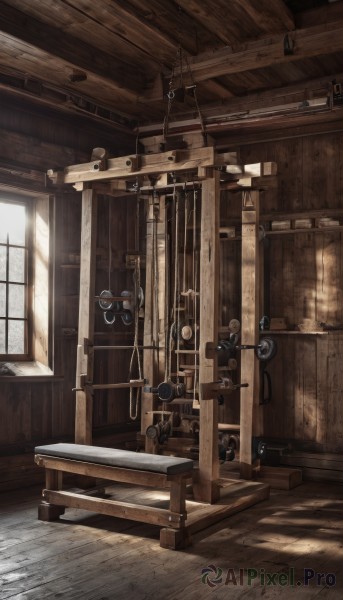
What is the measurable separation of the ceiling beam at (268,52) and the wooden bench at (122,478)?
347cm

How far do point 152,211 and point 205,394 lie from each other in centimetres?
242

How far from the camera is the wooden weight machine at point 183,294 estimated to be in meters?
5.29

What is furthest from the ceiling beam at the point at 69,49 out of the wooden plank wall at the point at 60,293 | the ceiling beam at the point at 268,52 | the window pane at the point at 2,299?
the window pane at the point at 2,299

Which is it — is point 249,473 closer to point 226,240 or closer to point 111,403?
point 111,403

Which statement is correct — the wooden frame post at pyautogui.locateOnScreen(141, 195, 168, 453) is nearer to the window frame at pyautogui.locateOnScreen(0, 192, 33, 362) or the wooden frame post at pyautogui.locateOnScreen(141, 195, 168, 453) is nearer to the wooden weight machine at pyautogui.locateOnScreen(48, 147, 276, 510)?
the wooden weight machine at pyautogui.locateOnScreen(48, 147, 276, 510)

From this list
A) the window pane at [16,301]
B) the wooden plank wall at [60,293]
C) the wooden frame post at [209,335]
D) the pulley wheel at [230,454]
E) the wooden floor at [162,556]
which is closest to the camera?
the wooden floor at [162,556]

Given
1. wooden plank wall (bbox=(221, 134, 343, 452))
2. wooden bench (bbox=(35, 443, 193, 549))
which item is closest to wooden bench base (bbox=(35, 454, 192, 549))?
wooden bench (bbox=(35, 443, 193, 549))

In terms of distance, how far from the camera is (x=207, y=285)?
5.31 m

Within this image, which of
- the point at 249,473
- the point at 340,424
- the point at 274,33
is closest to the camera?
the point at 274,33

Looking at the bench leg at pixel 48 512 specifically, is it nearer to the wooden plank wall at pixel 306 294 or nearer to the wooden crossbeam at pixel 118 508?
the wooden crossbeam at pixel 118 508

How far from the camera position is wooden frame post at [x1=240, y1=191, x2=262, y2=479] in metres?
6.30

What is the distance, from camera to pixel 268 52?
5.81 m

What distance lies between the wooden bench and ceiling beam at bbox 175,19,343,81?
347cm

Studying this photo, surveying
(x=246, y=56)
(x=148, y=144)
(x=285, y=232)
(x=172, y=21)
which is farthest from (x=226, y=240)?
(x=172, y=21)
